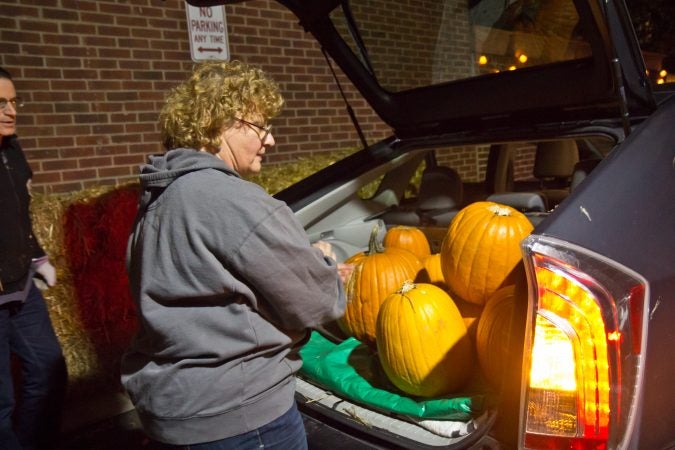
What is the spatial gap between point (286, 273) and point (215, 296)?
0.18 metres

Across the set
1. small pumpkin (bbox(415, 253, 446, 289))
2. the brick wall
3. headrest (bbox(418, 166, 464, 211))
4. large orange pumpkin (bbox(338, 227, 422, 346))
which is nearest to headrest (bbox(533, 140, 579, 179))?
headrest (bbox(418, 166, 464, 211))

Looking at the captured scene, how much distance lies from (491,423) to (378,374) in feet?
2.29

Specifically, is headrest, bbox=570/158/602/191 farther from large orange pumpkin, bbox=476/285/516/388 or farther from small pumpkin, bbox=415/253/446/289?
large orange pumpkin, bbox=476/285/516/388

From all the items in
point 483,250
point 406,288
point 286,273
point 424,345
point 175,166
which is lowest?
point 424,345

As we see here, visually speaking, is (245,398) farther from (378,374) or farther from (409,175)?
(409,175)

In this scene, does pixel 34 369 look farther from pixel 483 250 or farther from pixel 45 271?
pixel 483 250

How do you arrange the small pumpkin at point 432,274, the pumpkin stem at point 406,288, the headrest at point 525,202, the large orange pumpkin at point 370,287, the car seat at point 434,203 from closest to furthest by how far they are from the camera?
the pumpkin stem at point 406,288
the large orange pumpkin at point 370,287
the small pumpkin at point 432,274
the headrest at point 525,202
the car seat at point 434,203

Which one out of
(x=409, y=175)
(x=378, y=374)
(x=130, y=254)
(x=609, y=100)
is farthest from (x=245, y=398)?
(x=409, y=175)

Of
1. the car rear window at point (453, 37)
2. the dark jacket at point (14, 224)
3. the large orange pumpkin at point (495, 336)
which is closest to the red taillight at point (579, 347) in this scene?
the large orange pumpkin at point (495, 336)

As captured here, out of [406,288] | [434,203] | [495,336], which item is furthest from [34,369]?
[495,336]

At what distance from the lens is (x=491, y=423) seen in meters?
1.50

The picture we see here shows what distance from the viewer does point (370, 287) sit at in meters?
2.33

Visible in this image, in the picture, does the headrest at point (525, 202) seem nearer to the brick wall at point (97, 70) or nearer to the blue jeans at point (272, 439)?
the blue jeans at point (272, 439)

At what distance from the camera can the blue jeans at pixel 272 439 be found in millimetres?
1516
